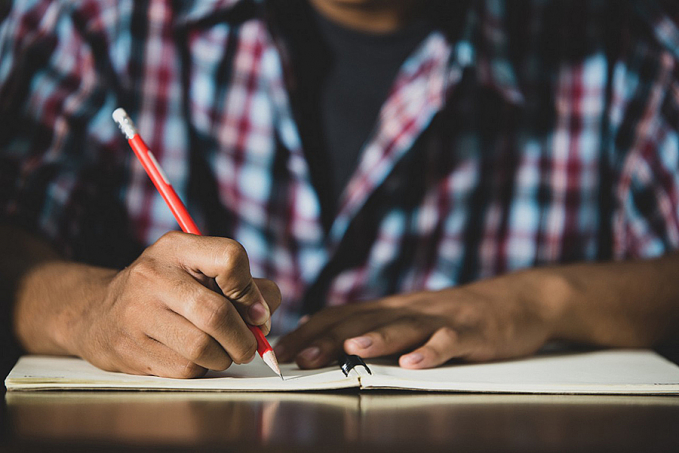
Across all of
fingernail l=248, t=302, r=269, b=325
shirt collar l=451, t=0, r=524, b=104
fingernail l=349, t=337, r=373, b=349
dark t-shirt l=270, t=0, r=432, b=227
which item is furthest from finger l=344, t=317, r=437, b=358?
shirt collar l=451, t=0, r=524, b=104

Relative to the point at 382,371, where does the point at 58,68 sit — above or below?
above

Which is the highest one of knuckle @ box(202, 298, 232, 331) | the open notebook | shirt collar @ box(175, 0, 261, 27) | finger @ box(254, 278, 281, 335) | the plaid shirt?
shirt collar @ box(175, 0, 261, 27)

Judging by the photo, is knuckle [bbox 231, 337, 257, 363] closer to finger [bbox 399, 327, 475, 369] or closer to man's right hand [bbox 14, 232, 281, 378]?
man's right hand [bbox 14, 232, 281, 378]

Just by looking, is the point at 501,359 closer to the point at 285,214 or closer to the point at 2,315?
the point at 285,214

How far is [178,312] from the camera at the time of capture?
21.0 inches

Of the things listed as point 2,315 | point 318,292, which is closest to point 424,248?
point 318,292

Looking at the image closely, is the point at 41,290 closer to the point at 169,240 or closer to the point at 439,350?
the point at 169,240

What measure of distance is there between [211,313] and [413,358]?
0.64ft

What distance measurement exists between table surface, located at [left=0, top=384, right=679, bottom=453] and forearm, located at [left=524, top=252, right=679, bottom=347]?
0.22 meters

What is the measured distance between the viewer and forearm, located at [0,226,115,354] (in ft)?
2.14

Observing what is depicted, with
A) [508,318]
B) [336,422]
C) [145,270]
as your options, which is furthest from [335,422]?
[508,318]

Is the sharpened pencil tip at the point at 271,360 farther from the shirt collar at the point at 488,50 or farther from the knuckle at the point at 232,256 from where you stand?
the shirt collar at the point at 488,50

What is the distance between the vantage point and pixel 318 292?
3.28 feet

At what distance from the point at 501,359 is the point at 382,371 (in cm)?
17
